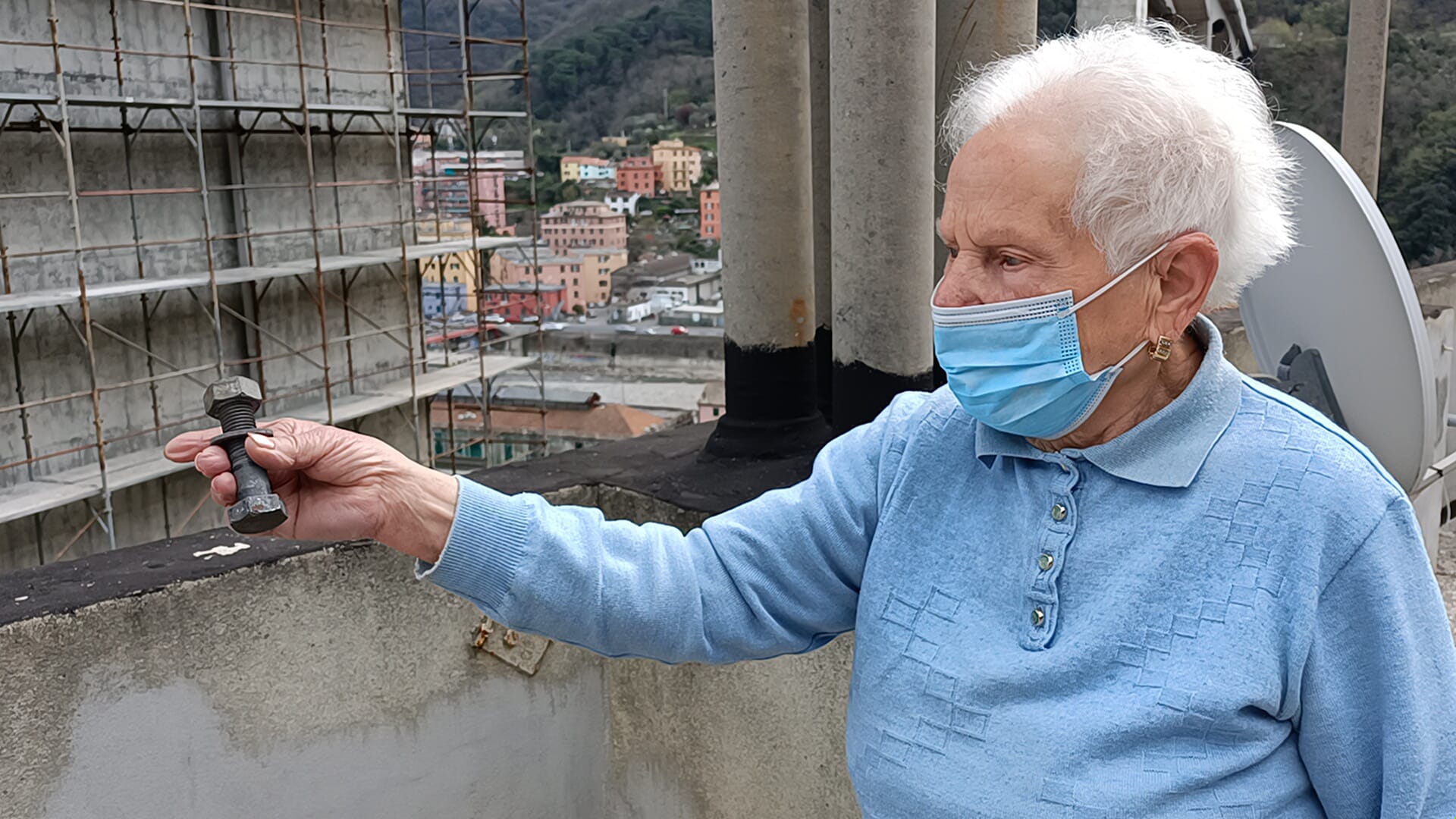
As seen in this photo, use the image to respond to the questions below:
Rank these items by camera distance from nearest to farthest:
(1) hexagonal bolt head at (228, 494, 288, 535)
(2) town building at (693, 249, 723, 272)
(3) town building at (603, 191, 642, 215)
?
(1) hexagonal bolt head at (228, 494, 288, 535), (3) town building at (603, 191, 642, 215), (2) town building at (693, 249, 723, 272)

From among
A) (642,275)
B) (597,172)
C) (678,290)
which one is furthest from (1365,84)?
(597,172)

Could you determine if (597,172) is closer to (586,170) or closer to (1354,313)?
(586,170)

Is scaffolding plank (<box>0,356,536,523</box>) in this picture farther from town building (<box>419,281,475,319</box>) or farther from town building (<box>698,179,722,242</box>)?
Result: town building (<box>698,179,722,242</box>)

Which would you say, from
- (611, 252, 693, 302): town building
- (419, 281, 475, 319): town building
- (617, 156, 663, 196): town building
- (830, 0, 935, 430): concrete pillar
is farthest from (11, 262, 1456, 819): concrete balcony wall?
(617, 156, 663, 196): town building

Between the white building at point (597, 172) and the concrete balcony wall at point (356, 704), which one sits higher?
the white building at point (597, 172)

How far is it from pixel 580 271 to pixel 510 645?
32.0 meters

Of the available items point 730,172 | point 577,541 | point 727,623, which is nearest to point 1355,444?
point 727,623

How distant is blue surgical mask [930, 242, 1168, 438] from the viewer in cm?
140

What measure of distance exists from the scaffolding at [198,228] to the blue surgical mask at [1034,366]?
9456 millimetres

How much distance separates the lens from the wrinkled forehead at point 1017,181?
4.38 feet

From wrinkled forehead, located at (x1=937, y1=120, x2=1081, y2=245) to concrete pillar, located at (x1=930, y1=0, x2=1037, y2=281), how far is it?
2716 millimetres

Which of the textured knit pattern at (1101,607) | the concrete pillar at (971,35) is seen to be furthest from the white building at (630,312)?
the textured knit pattern at (1101,607)

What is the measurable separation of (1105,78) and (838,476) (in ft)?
1.81

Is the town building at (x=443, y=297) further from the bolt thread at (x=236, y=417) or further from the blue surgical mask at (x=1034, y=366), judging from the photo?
the blue surgical mask at (x=1034, y=366)
